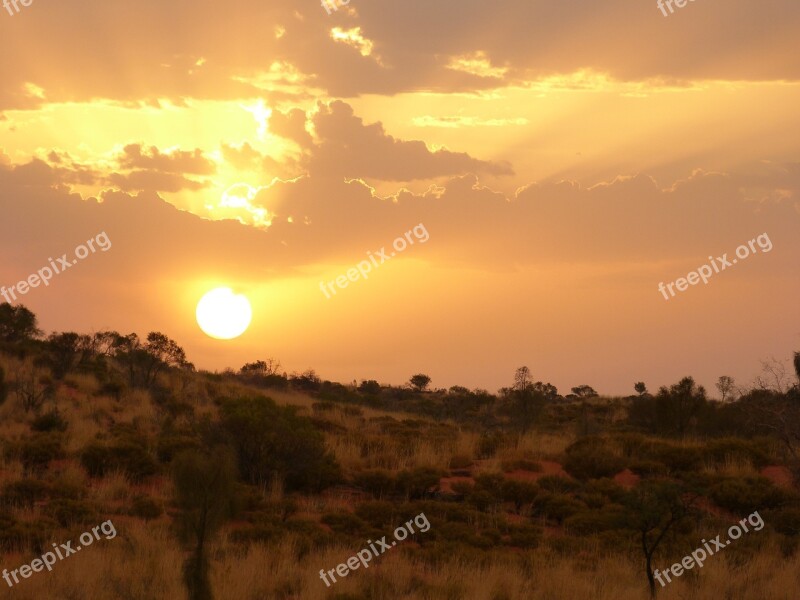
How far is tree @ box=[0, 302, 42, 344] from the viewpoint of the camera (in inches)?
1598

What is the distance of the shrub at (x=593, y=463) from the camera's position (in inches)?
845

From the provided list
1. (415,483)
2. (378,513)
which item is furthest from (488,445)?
(378,513)

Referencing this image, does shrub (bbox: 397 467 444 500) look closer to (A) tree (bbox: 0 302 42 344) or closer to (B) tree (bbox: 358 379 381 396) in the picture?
(A) tree (bbox: 0 302 42 344)

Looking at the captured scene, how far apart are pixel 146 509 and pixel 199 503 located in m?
6.46

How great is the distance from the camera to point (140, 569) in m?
12.3

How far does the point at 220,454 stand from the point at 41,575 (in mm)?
3497

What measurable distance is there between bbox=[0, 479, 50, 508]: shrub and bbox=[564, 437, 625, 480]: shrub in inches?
496

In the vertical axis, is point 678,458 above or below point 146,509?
below

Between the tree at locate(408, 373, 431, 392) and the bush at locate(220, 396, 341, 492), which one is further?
the tree at locate(408, 373, 431, 392)

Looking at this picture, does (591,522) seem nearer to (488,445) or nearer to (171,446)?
(488,445)

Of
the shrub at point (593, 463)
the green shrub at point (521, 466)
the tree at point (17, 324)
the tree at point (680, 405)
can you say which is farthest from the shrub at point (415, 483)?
the tree at point (17, 324)

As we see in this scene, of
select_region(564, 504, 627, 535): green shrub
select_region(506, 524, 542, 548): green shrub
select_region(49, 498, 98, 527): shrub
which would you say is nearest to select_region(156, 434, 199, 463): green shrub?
select_region(49, 498, 98, 527): shrub

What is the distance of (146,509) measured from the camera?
16.1 m

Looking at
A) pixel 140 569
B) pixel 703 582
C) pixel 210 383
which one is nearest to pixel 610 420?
pixel 210 383
